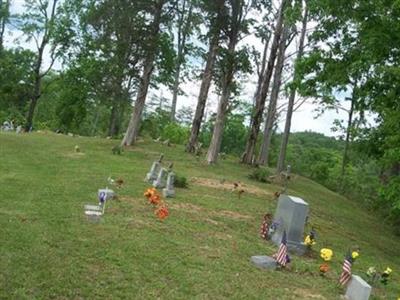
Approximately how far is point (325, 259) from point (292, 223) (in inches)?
50.9

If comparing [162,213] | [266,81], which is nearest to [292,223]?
[162,213]

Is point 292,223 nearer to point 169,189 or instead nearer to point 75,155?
point 169,189

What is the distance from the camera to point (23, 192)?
13875 millimetres

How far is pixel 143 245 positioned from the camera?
10.0 m

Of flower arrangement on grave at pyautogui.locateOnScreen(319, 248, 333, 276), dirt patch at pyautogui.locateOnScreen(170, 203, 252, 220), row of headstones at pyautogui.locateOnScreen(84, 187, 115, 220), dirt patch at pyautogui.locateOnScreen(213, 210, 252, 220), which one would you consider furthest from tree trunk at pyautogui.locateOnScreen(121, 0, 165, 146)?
flower arrangement on grave at pyautogui.locateOnScreen(319, 248, 333, 276)

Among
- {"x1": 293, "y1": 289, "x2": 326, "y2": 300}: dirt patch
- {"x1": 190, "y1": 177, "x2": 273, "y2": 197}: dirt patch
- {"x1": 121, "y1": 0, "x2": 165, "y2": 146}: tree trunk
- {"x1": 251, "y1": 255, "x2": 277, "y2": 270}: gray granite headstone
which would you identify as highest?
{"x1": 121, "y1": 0, "x2": 165, "y2": 146}: tree trunk

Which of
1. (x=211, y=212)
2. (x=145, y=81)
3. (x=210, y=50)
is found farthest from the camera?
(x=210, y=50)

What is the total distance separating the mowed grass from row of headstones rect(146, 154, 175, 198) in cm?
41

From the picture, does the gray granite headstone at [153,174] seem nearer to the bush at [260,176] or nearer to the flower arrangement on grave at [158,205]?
the flower arrangement on grave at [158,205]

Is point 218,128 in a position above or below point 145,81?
below

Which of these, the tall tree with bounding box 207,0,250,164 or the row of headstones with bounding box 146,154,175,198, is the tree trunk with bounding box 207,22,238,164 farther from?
the row of headstones with bounding box 146,154,175,198

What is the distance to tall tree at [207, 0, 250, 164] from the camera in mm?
27028

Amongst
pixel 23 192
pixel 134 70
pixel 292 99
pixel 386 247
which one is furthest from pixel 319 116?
pixel 23 192

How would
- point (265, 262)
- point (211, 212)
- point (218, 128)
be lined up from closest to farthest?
1. point (265, 262)
2. point (211, 212)
3. point (218, 128)
